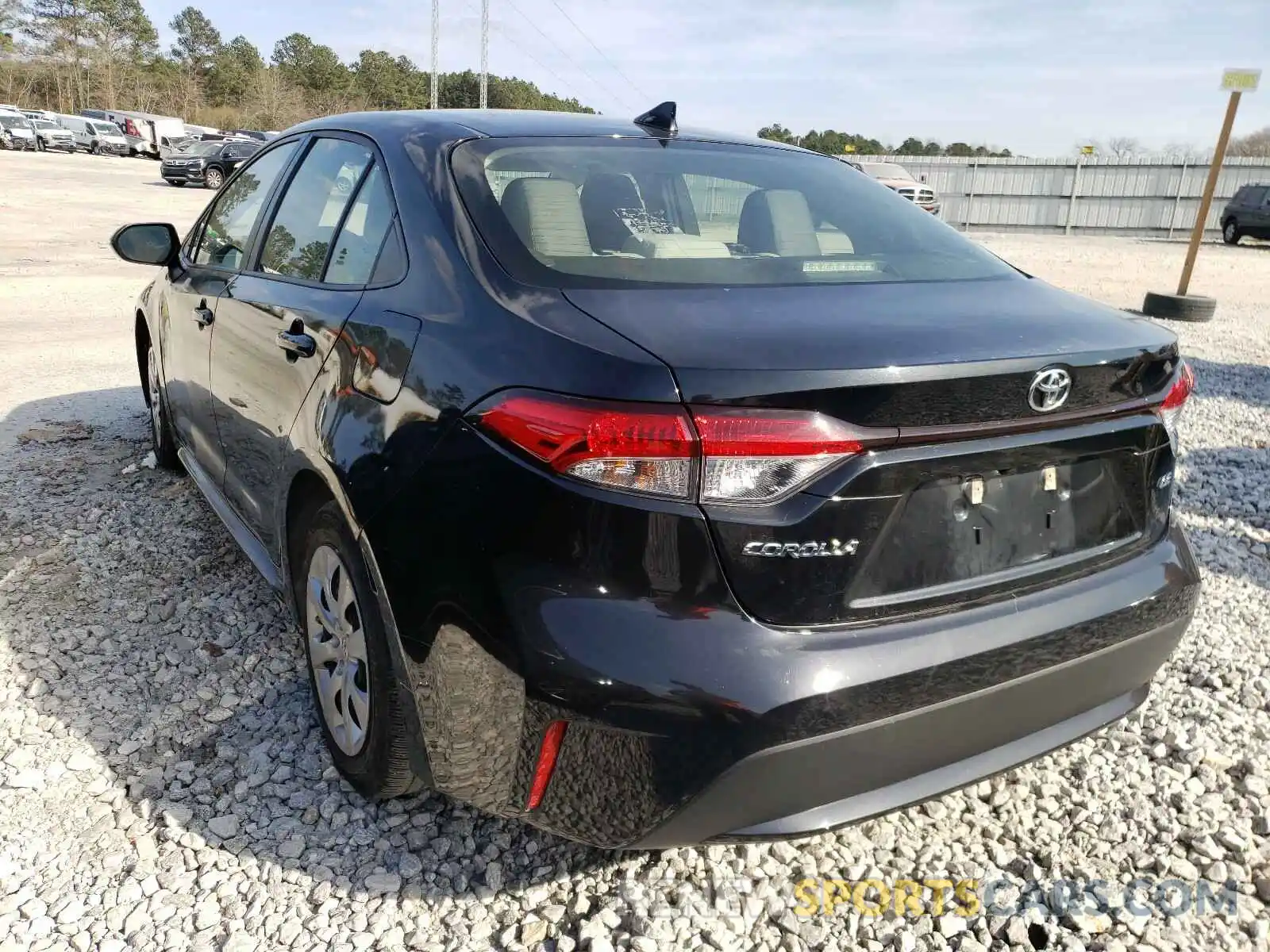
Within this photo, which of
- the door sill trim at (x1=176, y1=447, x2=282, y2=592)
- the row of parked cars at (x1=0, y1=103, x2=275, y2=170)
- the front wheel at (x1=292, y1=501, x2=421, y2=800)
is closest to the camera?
the front wheel at (x1=292, y1=501, x2=421, y2=800)

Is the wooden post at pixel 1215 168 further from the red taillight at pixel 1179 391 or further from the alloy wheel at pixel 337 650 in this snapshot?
the alloy wheel at pixel 337 650

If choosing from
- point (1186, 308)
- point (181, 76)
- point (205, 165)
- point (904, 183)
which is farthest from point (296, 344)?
point (181, 76)

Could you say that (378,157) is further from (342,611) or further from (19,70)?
(19,70)

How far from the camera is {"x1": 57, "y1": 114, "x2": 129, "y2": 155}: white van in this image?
44.9m

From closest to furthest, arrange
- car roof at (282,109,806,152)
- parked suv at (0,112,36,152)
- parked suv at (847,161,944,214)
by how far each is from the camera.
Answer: car roof at (282,109,806,152), parked suv at (847,161,944,214), parked suv at (0,112,36,152)

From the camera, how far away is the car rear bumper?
1.57 m

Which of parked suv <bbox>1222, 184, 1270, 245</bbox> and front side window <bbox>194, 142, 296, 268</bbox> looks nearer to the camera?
front side window <bbox>194, 142, 296, 268</bbox>

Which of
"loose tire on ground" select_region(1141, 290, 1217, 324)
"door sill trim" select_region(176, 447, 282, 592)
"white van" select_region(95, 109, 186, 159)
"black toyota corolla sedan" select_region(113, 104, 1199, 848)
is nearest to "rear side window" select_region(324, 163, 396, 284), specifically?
"black toyota corolla sedan" select_region(113, 104, 1199, 848)

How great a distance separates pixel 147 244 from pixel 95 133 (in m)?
50.5

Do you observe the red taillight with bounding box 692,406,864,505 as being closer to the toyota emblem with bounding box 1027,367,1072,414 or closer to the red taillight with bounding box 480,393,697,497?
the red taillight with bounding box 480,393,697,497

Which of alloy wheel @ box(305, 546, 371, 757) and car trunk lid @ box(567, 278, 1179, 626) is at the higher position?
car trunk lid @ box(567, 278, 1179, 626)

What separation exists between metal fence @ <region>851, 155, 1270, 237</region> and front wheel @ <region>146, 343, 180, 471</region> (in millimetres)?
27237

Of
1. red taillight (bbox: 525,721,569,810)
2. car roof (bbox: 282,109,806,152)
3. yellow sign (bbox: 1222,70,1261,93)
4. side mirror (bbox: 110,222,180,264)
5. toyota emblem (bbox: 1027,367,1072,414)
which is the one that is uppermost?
yellow sign (bbox: 1222,70,1261,93)

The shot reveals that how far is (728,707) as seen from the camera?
156cm
